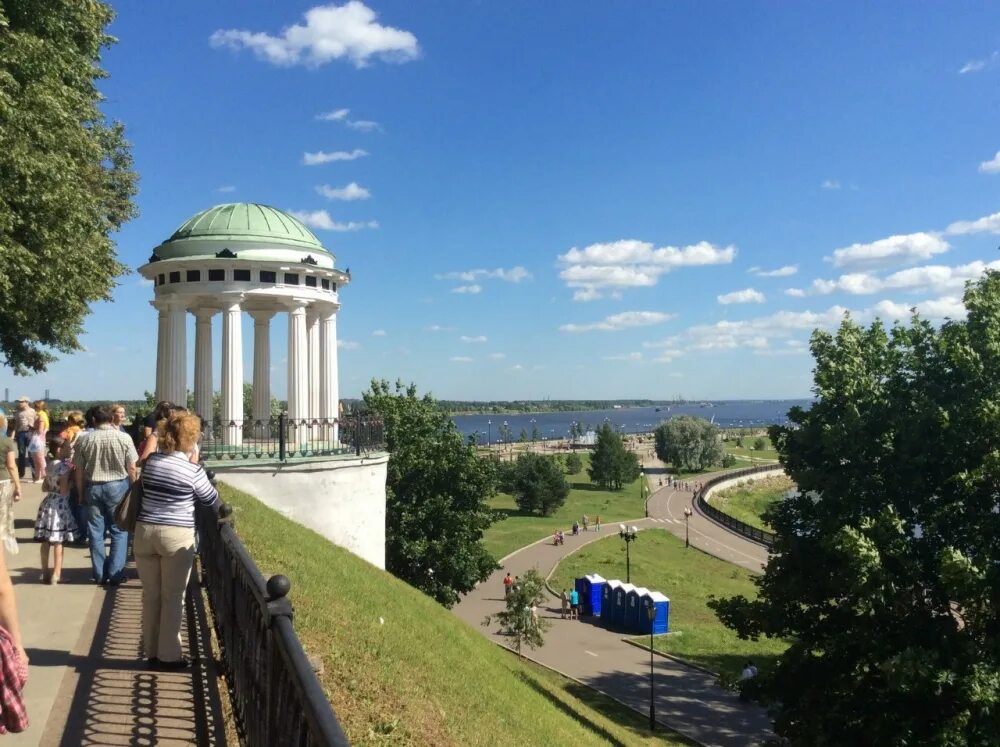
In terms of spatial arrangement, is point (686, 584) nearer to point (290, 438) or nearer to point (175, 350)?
point (290, 438)

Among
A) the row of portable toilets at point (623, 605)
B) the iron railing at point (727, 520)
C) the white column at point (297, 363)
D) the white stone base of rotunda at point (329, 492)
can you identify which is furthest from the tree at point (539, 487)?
the white column at point (297, 363)

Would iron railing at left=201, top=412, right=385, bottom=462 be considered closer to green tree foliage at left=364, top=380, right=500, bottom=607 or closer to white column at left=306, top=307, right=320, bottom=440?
white column at left=306, top=307, right=320, bottom=440

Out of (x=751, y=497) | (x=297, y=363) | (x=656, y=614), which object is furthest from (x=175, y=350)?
(x=751, y=497)

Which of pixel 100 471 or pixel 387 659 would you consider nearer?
pixel 100 471

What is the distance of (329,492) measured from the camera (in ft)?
54.3

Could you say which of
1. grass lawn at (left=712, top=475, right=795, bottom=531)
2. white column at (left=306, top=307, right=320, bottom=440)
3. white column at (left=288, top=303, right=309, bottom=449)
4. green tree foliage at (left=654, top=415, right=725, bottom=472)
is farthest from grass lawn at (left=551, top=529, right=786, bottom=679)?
green tree foliage at (left=654, top=415, right=725, bottom=472)

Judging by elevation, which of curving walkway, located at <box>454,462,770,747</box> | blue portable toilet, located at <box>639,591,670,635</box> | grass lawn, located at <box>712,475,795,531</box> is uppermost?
blue portable toilet, located at <box>639,591,670,635</box>

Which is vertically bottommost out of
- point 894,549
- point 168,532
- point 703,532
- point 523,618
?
point 703,532

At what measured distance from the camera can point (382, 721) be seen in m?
6.58

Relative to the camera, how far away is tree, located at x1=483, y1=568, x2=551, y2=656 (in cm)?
2762

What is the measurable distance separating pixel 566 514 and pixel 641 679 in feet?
148

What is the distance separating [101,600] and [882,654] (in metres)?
13.0

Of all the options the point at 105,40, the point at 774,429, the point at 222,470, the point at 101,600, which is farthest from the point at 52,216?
the point at 774,429

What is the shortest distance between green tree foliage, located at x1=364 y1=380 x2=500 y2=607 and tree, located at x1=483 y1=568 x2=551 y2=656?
69.4 inches
